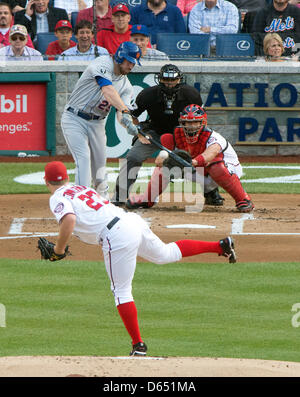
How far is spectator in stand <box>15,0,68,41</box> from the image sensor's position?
1738cm

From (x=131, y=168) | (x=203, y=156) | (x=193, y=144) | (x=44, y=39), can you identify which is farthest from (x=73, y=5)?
(x=203, y=156)

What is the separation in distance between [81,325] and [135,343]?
1134 millimetres

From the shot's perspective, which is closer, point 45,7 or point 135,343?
point 135,343

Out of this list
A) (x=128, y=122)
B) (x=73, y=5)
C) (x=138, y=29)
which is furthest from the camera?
(x=73, y=5)

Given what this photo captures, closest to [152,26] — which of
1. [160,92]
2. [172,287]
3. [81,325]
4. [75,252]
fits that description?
[160,92]

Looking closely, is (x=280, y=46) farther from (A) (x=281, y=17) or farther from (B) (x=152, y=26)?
(B) (x=152, y=26)

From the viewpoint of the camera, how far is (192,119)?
38.5ft

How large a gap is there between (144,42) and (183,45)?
146 cm

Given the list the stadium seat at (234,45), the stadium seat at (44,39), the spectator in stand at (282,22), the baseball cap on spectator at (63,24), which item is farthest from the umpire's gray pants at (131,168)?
the stadium seat at (44,39)

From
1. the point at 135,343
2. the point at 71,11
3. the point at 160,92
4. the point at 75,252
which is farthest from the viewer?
the point at 71,11

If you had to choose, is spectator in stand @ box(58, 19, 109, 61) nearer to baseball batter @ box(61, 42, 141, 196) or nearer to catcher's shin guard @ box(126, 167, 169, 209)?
catcher's shin guard @ box(126, 167, 169, 209)

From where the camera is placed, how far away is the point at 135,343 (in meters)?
6.20

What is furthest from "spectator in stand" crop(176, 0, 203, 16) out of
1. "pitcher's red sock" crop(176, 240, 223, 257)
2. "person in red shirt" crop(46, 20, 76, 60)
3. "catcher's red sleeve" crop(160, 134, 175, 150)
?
"pitcher's red sock" crop(176, 240, 223, 257)

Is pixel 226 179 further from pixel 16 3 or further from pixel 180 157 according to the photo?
pixel 16 3
